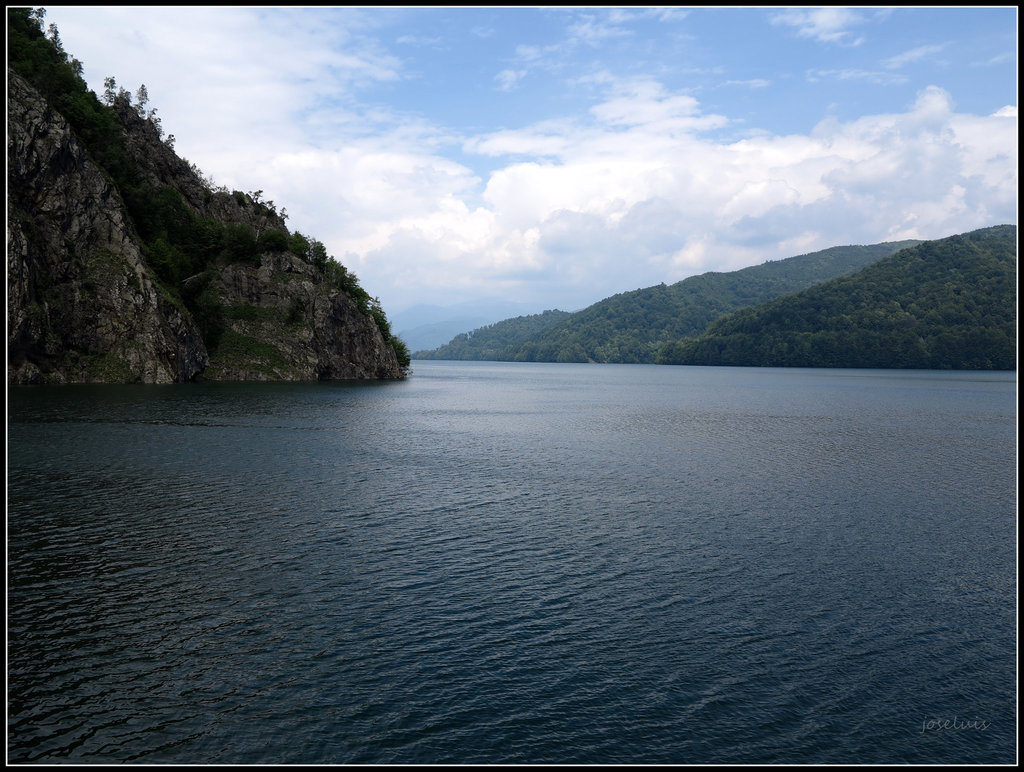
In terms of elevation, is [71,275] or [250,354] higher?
[71,275]

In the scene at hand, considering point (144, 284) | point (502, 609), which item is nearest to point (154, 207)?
point (144, 284)

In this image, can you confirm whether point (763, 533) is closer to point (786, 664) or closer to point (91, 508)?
point (786, 664)

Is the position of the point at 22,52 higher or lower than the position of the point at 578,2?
higher

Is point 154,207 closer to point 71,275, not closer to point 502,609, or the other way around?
point 71,275

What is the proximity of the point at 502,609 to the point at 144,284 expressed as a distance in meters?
128

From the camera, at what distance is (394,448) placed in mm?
63094

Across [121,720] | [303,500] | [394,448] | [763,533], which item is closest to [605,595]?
[763,533]

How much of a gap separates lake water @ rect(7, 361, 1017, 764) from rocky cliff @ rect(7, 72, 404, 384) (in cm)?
7103

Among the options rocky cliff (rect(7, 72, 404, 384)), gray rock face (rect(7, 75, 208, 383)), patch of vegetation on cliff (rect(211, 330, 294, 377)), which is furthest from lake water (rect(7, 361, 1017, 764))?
patch of vegetation on cliff (rect(211, 330, 294, 377))

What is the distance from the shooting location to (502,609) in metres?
24.3

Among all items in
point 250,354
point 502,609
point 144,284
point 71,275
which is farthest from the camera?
point 250,354

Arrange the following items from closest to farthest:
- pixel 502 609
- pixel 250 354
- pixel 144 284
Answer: pixel 502 609, pixel 144 284, pixel 250 354

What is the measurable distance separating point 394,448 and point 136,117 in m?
157

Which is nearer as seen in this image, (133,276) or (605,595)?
(605,595)
